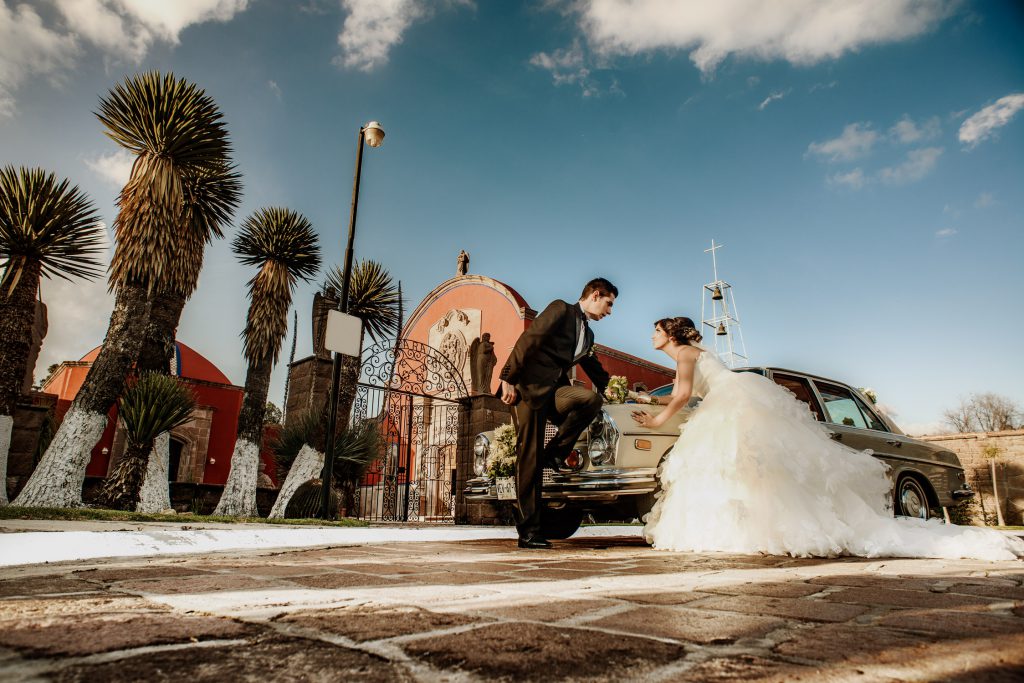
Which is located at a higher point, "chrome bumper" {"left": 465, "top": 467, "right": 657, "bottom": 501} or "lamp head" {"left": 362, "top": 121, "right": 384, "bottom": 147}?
"lamp head" {"left": 362, "top": 121, "right": 384, "bottom": 147}

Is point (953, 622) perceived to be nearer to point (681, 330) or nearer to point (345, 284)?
point (681, 330)

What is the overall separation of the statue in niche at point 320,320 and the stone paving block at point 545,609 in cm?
1020

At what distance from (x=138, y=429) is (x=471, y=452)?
507 cm

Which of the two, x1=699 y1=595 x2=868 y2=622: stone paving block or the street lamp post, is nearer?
x1=699 y1=595 x2=868 y2=622: stone paving block

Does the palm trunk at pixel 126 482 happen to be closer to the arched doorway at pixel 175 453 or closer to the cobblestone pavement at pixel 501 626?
the cobblestone pavement at pixel 501 626

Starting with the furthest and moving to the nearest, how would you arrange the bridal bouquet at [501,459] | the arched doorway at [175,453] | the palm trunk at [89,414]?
1. the arched doorway at [175,453]
2. the palm trunk at [89,414]
3. the bridal bouquet at [501,459]

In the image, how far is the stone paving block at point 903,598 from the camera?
171 centimetres

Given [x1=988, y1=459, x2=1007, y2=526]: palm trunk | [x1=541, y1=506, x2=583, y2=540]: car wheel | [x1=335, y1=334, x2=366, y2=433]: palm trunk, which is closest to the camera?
[x1=541, y1=506, x2=583, y2=540]: car wheel

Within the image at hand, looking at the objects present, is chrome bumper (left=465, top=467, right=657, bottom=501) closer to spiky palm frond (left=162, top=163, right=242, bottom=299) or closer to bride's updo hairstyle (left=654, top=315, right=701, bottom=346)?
bride's updo hairstyle (left=654, top=315, right=701, bottom=346)

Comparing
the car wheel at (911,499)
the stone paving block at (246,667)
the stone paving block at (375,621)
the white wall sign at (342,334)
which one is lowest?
the stone paving block at (375,621)

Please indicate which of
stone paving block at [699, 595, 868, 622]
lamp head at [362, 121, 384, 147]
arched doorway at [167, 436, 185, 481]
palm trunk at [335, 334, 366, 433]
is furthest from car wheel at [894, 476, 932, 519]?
arched doorway at [167, 436, 185, 481]

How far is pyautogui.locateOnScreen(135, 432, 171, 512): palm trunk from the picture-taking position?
8883 millimetres

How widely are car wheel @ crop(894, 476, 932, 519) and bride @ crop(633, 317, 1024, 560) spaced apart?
1.18 metres

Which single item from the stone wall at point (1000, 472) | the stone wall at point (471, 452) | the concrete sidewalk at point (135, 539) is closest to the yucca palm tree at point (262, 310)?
the stone wall at point (471, 452)
